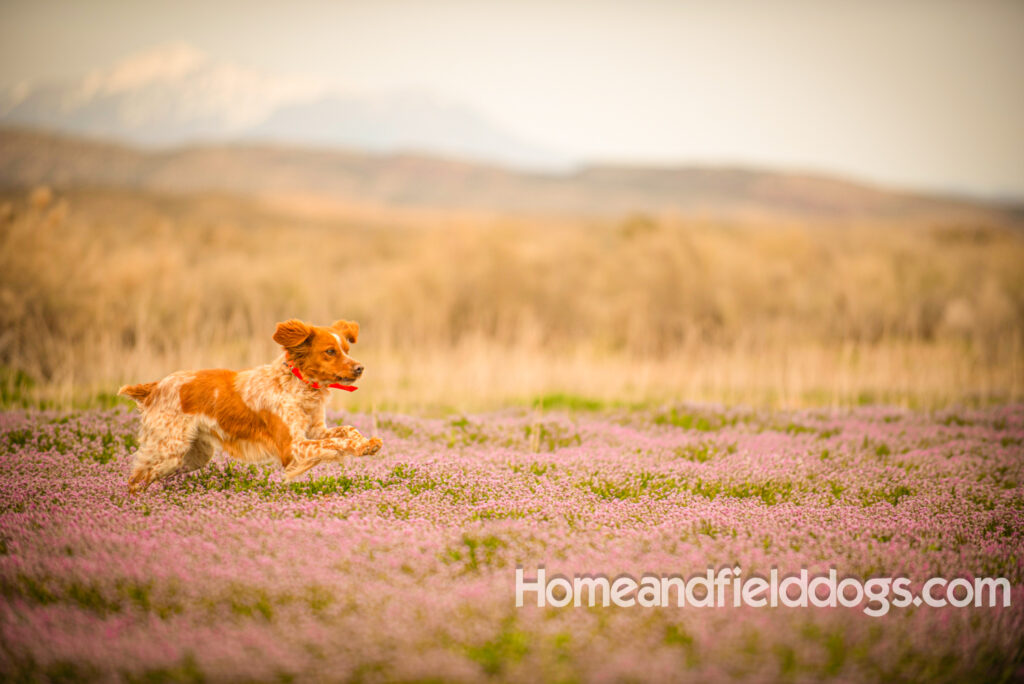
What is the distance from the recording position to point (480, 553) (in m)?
3.97

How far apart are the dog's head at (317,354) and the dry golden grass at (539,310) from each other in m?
3.61

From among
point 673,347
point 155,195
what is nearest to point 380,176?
point 155,195

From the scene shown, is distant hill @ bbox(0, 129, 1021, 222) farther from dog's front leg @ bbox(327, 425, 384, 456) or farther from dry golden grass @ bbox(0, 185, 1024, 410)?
dog's front leg @ bbox(327, 425, 384, 456)

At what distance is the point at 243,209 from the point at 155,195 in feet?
15.3

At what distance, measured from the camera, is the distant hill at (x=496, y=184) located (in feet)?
222

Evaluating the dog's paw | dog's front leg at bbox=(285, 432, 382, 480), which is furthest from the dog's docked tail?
the dog's paw

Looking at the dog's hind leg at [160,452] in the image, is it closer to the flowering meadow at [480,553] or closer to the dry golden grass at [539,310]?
the flowering meadow at [480,553]

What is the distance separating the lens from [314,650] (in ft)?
10.2

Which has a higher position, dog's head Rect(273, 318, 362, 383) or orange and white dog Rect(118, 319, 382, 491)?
dog's head Rect(273, 318, 362, 383)

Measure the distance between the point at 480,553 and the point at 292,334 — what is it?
6.15 ft

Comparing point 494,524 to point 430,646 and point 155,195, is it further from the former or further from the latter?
point 155,195

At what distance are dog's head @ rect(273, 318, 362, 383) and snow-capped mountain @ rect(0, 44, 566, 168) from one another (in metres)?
115

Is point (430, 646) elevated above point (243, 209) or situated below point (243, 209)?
Result: below

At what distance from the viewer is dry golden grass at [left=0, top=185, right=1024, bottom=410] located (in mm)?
9719
